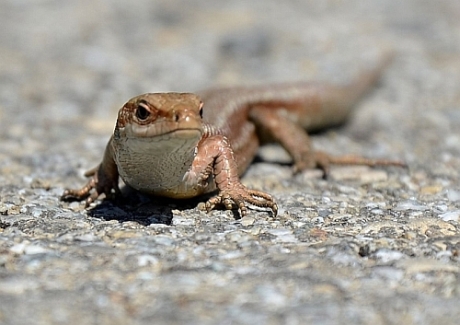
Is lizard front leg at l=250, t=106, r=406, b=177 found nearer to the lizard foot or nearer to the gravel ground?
the gravel ground

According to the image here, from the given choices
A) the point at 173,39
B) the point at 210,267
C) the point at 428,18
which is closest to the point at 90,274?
the point at 210,267

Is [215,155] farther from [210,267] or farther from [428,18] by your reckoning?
[428,18]

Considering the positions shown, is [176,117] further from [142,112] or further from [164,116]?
[142,112]

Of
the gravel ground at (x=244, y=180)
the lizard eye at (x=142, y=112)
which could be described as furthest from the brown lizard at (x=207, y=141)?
the gravel ground at (x=244, y=180)

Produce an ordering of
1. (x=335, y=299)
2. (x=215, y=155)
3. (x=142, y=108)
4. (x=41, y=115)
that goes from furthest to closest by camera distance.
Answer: (x=41, y=115)
(x=215, y=155)
(x=142, y=108)
(x=335, y=299)

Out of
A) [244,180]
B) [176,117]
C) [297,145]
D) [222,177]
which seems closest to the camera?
[176,117]

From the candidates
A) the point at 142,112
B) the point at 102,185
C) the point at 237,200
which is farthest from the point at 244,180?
the point at 142,112

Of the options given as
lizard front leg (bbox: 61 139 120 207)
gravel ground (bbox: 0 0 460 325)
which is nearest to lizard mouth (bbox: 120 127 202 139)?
gravel ground (bbox: 0 0 460 325)
